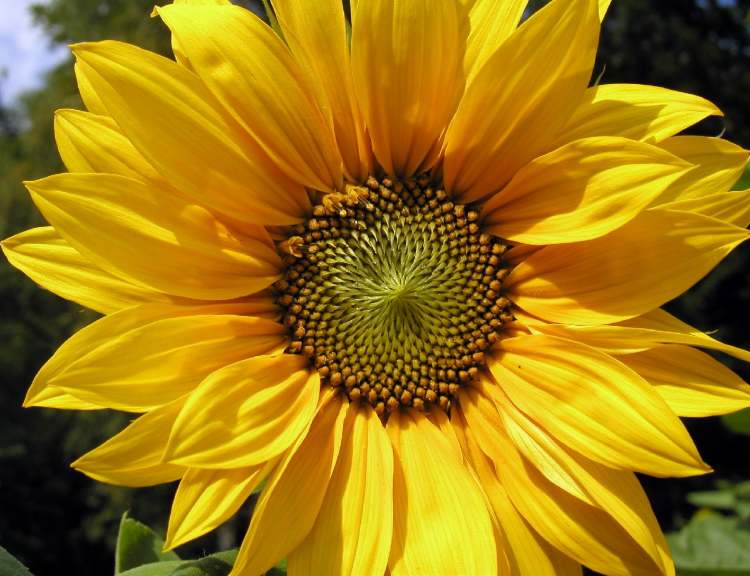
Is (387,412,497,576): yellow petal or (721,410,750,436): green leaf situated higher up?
(387,412,497,576): yellow petal

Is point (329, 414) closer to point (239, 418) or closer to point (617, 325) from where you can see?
point (239, 418)

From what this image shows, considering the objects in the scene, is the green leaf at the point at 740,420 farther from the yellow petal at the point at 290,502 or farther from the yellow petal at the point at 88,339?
the yellow petal at the point at 88,339

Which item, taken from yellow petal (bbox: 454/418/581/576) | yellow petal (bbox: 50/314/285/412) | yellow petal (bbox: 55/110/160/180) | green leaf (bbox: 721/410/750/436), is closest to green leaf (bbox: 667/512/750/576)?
green leaf (bbox: 721/410/750/436)

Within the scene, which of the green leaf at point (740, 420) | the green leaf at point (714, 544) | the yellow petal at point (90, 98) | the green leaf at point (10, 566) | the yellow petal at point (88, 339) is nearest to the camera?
the green leaf at point (10, 566)

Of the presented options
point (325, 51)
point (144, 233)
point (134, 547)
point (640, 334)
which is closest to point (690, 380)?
point (640, 334)

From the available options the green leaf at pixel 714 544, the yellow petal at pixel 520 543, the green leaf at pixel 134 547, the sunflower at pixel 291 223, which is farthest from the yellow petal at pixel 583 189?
the green leaf at pixel 714 544

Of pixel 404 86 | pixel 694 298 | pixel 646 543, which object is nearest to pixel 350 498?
pixel 646 543

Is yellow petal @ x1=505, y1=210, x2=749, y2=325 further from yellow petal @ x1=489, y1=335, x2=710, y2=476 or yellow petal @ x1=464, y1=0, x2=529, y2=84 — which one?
yellow petal @ x1=464, y1=0, x2=529, y2=84

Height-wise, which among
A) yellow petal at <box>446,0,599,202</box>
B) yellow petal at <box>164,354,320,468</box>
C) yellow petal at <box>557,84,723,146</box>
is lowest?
yellow petal at <box>164,354,320,468</box>
